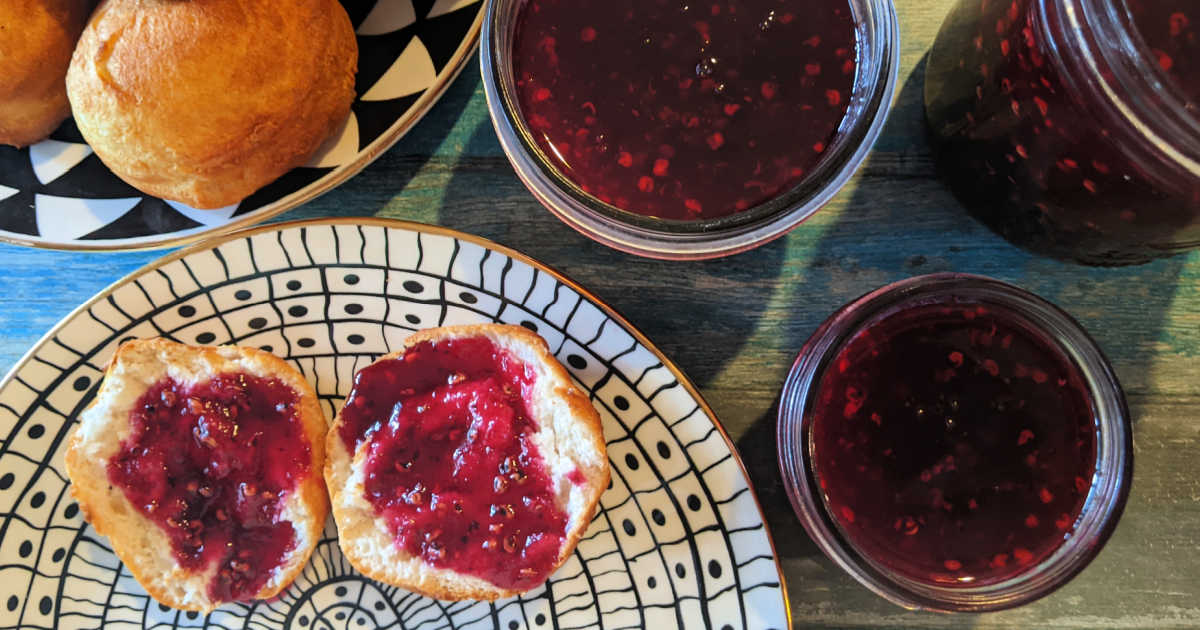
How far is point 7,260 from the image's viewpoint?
1.66 metres

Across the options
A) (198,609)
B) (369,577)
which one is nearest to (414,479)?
(369,577)

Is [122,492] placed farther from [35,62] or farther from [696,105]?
[696,105]

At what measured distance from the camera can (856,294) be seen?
1612mm

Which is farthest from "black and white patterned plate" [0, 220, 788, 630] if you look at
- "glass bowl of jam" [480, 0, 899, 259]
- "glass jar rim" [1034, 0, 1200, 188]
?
"glass jar rim" [1034, 0, 1200, 188]

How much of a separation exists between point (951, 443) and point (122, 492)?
1461 mm

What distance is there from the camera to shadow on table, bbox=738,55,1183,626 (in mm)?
1604

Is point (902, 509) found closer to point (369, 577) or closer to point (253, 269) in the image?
point (369, 577)

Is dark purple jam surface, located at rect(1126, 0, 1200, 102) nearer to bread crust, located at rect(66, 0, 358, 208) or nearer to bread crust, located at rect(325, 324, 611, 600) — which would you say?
bread crust, located at rect(325, 324, 611, 600)

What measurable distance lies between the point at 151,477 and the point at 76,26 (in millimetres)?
800

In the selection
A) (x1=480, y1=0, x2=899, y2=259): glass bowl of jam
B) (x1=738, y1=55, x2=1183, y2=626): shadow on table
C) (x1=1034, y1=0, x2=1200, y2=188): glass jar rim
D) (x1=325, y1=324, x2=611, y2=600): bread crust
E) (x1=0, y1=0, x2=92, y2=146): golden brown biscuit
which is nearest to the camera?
(x1=1034, y1=0, x2=1200, y2=188): glass jar rim

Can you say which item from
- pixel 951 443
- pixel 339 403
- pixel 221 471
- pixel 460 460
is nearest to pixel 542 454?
pixel 460 460

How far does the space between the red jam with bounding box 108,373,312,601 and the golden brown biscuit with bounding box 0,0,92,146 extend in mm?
506

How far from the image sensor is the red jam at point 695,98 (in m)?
1.27

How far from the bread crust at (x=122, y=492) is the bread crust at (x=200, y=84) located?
0.31 m
